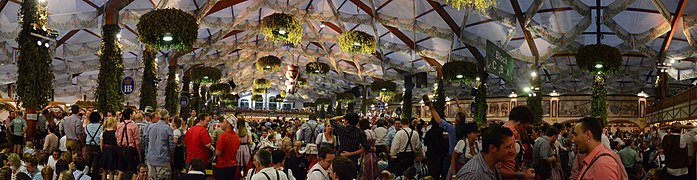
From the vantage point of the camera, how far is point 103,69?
49.9 ft

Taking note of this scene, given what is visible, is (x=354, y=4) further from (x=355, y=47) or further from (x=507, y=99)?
(x=507, y=99)

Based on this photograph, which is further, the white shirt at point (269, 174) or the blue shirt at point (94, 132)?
the blue shirt at point (94, 132)

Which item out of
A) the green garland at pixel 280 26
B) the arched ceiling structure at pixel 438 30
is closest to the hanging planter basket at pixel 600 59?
the arched ceiling structure at pixel 438 30

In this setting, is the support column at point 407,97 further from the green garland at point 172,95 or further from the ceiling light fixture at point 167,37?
the ceiling light fixture at point 167,37

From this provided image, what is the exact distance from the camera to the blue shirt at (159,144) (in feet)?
29.2

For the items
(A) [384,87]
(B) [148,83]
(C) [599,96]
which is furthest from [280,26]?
(A) [384,87]

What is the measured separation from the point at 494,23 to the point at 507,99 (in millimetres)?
13239

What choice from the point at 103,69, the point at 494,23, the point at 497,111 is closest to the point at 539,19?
the point at 494,23

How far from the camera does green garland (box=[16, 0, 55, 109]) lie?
39.9 feet

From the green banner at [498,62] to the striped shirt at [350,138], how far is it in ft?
12.1

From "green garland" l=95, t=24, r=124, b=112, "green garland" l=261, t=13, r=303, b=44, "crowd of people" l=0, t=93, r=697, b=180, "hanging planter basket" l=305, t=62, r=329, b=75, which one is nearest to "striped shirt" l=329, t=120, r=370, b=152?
"crowd of people" l=0, t=93, r=697, b=180

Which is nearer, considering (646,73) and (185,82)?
(646,73)

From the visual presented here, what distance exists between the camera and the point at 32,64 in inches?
479

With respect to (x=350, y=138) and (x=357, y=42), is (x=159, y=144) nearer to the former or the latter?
(x=350, y=138)
